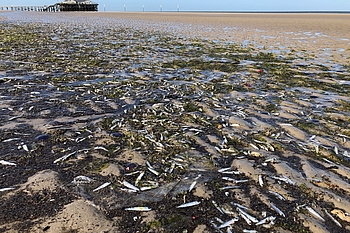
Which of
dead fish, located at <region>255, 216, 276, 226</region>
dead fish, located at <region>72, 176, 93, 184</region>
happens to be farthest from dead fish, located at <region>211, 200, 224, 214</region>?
dead fish, located at <region>72, 176, 93, 184</region>

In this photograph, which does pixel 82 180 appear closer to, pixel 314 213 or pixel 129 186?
pixel 129 186

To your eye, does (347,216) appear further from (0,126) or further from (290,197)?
(0,126)

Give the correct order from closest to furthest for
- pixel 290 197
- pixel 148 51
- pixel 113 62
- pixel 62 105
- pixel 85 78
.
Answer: pixel 290 197 → pixel 62 105 → pixel 85 78 → pixel 113 62 → pixel 148 51

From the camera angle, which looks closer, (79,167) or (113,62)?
(79,167)

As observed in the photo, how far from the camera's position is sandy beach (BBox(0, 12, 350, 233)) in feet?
12.3

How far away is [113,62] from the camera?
536 inches

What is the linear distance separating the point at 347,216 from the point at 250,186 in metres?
1.29

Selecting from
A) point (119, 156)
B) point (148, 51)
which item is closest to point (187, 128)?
point (119, 156)

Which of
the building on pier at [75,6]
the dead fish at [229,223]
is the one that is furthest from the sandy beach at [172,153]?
the building on pier at [75,6]

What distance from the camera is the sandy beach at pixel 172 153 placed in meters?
3.75

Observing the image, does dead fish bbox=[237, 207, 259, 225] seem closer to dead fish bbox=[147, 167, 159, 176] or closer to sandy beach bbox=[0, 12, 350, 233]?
sandy beach bbox=[0, 12, 350, 233]

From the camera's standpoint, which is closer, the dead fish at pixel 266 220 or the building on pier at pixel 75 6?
the dead fish at pixel 266 220

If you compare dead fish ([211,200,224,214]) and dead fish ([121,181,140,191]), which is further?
dead fish ([121,181,140,191])

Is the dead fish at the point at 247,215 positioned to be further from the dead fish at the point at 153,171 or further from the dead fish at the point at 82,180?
the dead fish at the point at 82,180
